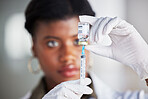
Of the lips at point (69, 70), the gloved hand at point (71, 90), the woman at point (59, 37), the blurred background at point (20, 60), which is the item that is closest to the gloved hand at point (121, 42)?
the gloved hand at point (71, 90)

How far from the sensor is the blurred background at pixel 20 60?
7.25ft

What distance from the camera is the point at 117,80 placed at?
7.55 feet

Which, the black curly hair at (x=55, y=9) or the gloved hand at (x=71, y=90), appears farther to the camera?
the black curly hair at (x=55, y=9)

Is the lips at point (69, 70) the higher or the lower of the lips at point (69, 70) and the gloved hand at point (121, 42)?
the lower

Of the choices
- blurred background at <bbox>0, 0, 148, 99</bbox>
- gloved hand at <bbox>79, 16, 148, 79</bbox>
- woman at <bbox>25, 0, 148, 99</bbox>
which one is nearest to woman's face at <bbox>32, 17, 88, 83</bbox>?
woman at <bbox>25, 0, 148, 99</bbox>

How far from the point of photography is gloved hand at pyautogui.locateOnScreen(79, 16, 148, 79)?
643mm

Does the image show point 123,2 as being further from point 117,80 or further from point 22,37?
point 22,37

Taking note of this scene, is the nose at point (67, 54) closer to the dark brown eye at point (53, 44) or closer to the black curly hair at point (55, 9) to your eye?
the dark brown eye at point (53, 44)

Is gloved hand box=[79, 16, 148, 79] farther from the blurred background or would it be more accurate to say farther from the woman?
the blurred background

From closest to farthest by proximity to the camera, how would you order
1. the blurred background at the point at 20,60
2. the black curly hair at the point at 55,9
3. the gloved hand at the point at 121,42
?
the gloved hand at the point at 121,42 → the black curly hair at the point at 55,9 → the blurred background at the point at 20,60

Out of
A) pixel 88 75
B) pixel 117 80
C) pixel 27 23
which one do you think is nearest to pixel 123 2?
pixel 117 80

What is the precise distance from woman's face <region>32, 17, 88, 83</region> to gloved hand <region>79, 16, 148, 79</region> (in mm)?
344

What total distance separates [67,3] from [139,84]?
58.0 inches

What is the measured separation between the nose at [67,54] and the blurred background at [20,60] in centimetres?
121
